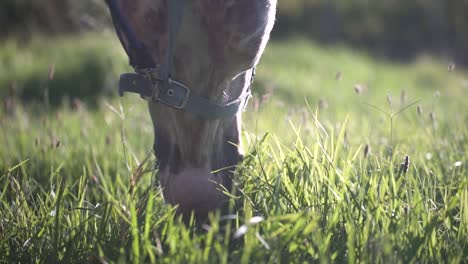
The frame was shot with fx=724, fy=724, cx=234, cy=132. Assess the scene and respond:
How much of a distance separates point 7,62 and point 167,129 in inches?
251

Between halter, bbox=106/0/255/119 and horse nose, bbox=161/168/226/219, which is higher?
halter, bbox=106/0/255/119

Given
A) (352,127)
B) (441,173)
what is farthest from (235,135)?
(352,127)

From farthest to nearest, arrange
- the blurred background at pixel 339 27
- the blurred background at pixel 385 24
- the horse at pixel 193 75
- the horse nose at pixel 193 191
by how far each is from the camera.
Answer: the blurred background at pixel 385 24 < the blurred background at pixel 339 27 < the horse nose at pixel 193 191 < the horse at pixel 193 75

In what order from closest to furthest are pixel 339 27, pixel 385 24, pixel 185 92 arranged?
pixel 185 92 → pixel 339 27 → pixel 385 24

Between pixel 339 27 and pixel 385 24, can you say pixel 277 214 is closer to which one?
pixel 339 27

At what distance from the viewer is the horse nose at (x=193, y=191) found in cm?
175

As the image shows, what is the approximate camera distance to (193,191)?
68.9 inches

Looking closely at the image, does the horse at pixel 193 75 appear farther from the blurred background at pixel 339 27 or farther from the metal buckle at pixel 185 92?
the blurred background at pixel 339 27

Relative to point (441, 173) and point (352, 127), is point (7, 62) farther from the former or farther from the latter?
point (441, 173)

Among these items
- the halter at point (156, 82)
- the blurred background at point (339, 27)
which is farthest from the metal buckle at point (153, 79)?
the blurred background at point (339, 27)

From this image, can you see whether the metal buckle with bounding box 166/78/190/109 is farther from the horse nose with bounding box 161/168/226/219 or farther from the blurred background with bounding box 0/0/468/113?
the blurred background with bounding box 0/0/468/113

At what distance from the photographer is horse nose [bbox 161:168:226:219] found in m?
1.75

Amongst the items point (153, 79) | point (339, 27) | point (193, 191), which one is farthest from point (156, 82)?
point (339, 27)

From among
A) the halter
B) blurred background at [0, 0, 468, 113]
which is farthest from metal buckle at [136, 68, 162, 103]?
blurred background at [0, 0, 468, 113]
